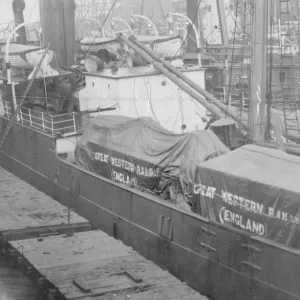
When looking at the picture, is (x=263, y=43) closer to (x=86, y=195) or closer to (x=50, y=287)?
(x=86, y=195)

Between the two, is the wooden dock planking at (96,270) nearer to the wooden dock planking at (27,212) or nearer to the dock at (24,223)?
the dock at (24,223)

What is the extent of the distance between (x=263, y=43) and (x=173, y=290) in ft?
24.9

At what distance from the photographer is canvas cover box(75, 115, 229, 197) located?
15.0 m

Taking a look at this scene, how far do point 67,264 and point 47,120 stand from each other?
11886mm

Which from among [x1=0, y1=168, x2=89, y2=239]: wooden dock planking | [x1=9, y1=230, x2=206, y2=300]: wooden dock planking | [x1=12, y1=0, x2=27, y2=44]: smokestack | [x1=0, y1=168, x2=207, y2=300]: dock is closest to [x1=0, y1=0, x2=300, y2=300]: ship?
[x1=0, y1=168, x2=89, y2=239]: wooden dock planking

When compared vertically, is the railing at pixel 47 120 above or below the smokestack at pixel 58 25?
below

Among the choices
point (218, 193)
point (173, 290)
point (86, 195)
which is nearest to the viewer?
point (173, 290)

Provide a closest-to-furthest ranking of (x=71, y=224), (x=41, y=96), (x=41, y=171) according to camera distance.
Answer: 1. (x=71, y=224)
2. (x=41, y=171)
3. (x=41, y=96)

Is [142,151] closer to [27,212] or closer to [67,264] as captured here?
[27,212]

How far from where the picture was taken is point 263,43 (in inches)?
616

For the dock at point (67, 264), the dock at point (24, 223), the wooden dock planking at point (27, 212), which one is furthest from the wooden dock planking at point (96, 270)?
the wooden dock planking at point (27, 212)

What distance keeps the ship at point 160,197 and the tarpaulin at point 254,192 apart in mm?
26

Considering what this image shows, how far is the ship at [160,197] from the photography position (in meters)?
12.6

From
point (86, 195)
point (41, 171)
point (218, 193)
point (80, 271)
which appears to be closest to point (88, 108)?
point (41, 171)
